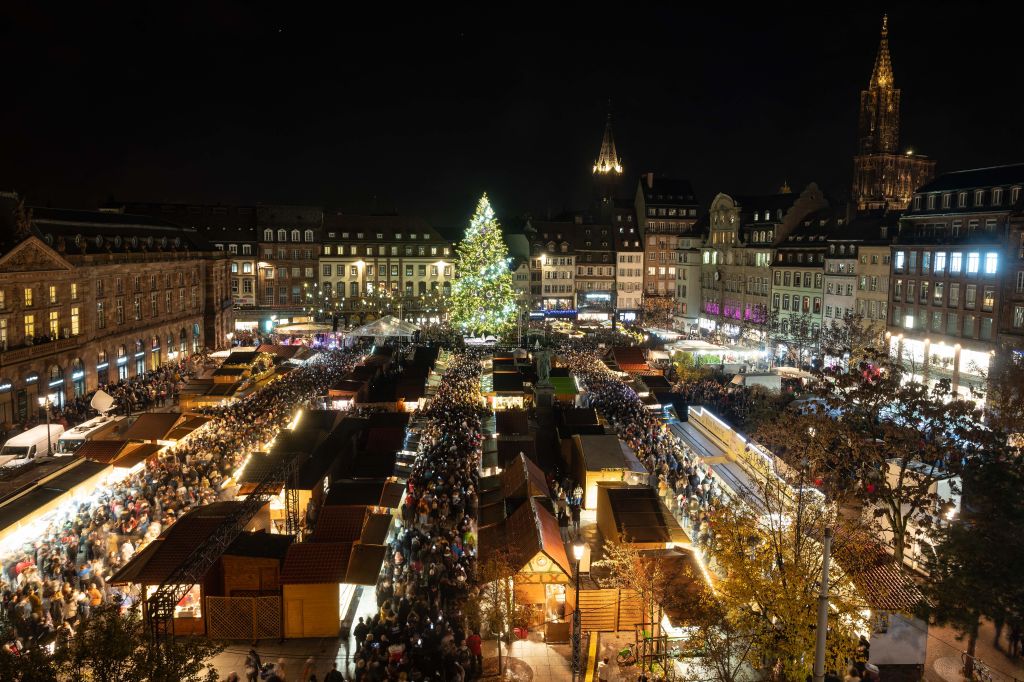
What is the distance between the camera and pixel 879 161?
89.6 m

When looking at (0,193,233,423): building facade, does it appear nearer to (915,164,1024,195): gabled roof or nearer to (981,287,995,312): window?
(981,287,995,312): window

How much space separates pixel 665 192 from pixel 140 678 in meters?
96.7

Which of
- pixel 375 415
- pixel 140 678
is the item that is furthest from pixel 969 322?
pixel 140 678

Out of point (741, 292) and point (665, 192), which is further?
point (665, 192)

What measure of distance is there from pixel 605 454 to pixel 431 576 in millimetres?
8443

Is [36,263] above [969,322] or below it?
above

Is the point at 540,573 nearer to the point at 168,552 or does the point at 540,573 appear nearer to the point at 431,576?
the point at 431,576

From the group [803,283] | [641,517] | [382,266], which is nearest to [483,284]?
[803,283]

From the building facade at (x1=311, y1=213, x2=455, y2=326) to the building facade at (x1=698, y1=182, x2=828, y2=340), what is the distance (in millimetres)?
31115

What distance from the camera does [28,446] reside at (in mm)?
29281

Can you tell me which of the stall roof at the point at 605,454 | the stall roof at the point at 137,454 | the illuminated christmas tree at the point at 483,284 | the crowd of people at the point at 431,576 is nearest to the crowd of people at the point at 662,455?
the stall roof at the point at 605,454

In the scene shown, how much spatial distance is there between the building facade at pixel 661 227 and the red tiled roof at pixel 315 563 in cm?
8360

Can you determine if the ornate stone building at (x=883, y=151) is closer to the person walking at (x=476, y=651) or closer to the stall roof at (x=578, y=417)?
the stall roof at (x=578, y=417)

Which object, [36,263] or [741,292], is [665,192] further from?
[36,263]
